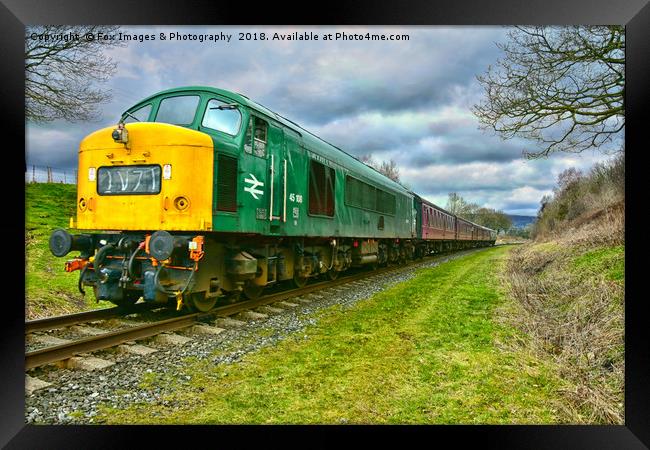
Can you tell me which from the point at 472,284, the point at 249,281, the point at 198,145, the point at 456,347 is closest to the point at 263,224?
the point at 249,281

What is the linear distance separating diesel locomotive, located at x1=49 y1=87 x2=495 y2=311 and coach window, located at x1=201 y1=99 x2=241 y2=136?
0.6 inches

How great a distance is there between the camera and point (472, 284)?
10773 millimetres

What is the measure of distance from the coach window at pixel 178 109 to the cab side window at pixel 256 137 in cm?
89

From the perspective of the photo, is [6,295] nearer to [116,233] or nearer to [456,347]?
[116,233]

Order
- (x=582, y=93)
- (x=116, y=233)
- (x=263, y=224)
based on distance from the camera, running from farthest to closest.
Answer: (x=263, y=224) → (x=116, y=233) → (x=582, y=93)

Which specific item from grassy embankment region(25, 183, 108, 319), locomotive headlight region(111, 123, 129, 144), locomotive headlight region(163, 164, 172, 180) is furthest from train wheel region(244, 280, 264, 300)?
locomotive headlight region(111, 123, 129, 144)

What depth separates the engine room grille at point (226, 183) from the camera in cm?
619

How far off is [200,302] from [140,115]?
322 cm

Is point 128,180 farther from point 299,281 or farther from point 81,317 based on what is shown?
point 299,281

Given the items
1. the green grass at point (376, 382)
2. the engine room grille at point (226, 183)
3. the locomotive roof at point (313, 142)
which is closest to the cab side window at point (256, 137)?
the locomotive roof at point (313, 142)

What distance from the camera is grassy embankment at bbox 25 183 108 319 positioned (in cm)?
519

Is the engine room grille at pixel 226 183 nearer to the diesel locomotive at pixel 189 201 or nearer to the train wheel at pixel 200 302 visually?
the diesel locomotive at pixel 189 201

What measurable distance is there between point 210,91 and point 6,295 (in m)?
4.19

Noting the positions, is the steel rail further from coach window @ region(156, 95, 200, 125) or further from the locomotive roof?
the locomotive roof
